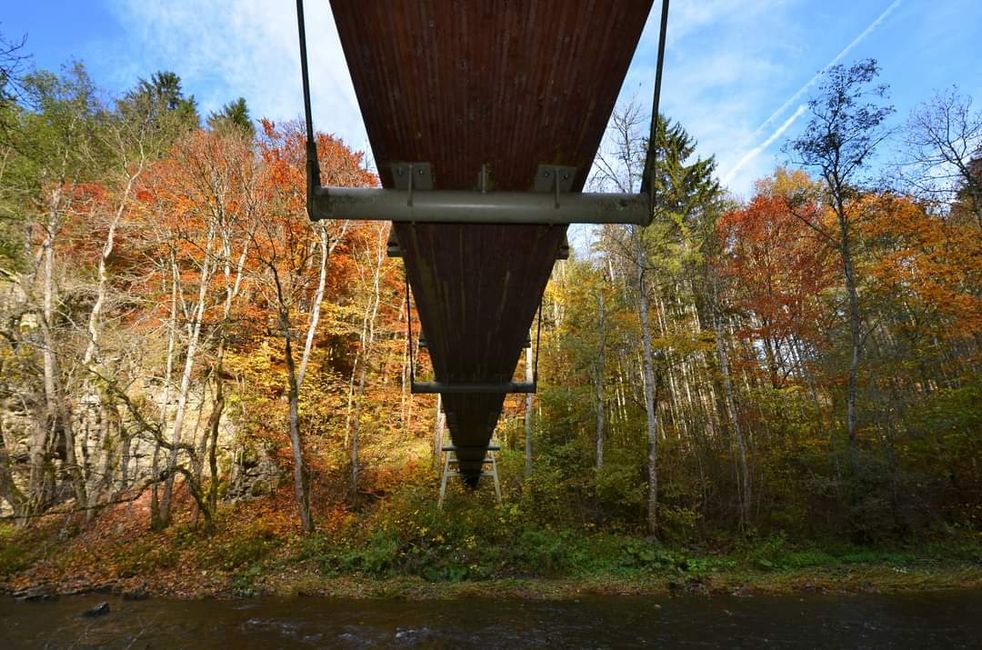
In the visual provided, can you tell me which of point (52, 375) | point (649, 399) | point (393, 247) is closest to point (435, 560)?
point (649, 399)

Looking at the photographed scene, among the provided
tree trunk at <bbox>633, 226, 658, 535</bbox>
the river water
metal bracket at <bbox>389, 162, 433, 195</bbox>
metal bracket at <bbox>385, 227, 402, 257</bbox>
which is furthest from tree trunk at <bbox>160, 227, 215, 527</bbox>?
tree trunk at <bbox>633, 226, 658, 535</bbox>

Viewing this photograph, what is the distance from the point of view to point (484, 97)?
5.78ft

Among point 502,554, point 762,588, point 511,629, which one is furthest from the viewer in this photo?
point 502,554

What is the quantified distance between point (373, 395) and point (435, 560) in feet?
18.2

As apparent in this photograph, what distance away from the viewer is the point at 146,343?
10672mm

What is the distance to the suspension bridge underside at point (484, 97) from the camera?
147 centimetres

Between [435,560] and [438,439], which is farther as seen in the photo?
[438,439]

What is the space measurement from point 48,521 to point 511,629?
11079 mm

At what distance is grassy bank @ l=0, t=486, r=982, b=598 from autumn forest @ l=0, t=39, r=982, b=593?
0.08 metres

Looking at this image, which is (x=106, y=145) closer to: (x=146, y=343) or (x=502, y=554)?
(x=146, y=343)

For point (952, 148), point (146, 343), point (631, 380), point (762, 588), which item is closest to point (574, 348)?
point (631, 380)

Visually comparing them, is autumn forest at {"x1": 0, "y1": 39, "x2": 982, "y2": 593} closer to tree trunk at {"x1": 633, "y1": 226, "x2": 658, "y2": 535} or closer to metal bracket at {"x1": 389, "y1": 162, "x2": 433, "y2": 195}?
tree trunk at {"x1": 633, "y1": 226, "x2": 658, "y2": 535}

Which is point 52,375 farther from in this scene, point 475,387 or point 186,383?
point 475,387

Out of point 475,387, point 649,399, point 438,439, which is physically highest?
point 475,387
